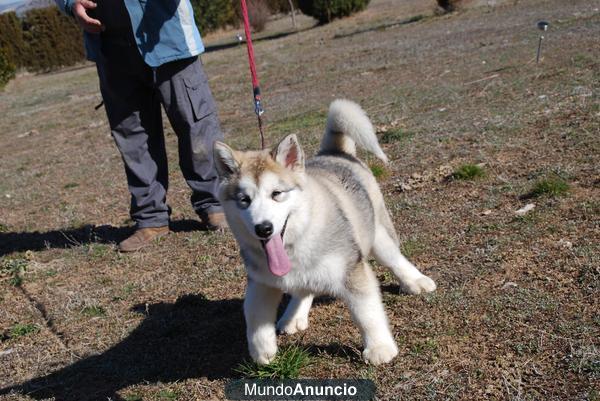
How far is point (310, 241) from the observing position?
297 centimetres

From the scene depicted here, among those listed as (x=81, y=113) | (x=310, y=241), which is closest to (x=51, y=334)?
(x=310, y=241)

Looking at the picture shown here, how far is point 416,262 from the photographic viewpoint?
4.14 meters

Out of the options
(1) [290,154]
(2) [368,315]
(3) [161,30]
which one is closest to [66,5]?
(3) [161,30]

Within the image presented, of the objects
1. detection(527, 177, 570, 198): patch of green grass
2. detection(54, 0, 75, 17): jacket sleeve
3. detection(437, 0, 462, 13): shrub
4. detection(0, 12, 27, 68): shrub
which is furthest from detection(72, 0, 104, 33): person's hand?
detection(0, 12, 27, 68): shrub

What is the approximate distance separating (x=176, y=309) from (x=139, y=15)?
2.41 meters

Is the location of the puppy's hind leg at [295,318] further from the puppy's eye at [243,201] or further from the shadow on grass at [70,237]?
the shadow on grass at [70,237]

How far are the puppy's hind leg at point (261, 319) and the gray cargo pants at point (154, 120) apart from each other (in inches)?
96.7

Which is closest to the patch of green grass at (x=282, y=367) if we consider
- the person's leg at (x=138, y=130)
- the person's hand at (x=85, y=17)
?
the person's leg at (x=138, y=130)

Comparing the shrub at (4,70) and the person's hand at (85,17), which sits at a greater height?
the person's hand at (85,17)

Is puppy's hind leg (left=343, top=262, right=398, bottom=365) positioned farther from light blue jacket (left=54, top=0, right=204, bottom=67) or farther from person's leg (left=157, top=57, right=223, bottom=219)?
light blue jacket (left=54, top=0, right=204, bottom=67)

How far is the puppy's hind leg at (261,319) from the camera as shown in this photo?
308cm

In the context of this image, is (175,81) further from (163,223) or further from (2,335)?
(2,335)

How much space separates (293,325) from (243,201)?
957 mm

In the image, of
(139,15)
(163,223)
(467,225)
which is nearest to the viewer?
(467,225)
